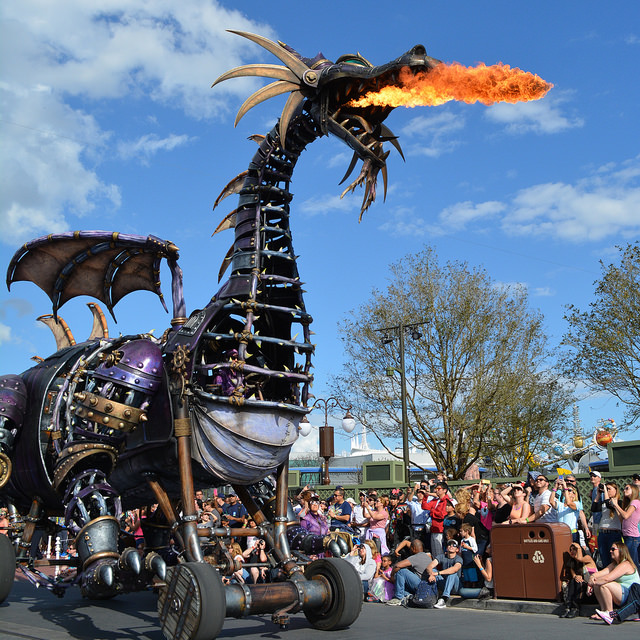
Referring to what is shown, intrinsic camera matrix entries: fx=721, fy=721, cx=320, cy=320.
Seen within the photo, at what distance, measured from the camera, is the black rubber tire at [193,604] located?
17.3 feet

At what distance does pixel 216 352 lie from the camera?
6922 mm

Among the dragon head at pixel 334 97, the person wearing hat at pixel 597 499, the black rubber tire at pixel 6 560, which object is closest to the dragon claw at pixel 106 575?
the black rubber tire at pixel 6 560

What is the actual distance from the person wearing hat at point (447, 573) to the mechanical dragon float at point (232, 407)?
10.9 feet

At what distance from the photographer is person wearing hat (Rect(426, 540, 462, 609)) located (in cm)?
959

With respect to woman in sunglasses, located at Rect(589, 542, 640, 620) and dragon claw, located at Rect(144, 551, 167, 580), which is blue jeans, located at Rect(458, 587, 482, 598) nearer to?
woman in sunglasses, located at Rect(589, 542, 640, 620)

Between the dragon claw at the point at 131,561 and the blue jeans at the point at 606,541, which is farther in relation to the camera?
the blue jeans at the point at 606,541

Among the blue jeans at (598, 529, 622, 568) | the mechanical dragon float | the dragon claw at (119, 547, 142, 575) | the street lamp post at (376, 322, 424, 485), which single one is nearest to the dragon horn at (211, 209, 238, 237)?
the mechanical dragon float

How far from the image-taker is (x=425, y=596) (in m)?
9.43

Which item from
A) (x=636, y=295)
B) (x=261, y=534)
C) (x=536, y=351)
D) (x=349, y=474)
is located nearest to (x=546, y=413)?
(x=536, y=351)

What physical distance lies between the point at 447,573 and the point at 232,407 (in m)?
4.84

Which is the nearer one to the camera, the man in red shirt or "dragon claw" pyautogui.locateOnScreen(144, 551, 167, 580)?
"dragon claw" pyautogui.locateOnScreen(144, 551, 167, 580)

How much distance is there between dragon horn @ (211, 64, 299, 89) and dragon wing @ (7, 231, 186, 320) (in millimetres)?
1924

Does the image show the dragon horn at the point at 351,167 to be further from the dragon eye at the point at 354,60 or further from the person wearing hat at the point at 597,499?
the person wearing hat at the point at 597,499

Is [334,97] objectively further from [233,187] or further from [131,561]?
[131,561]
